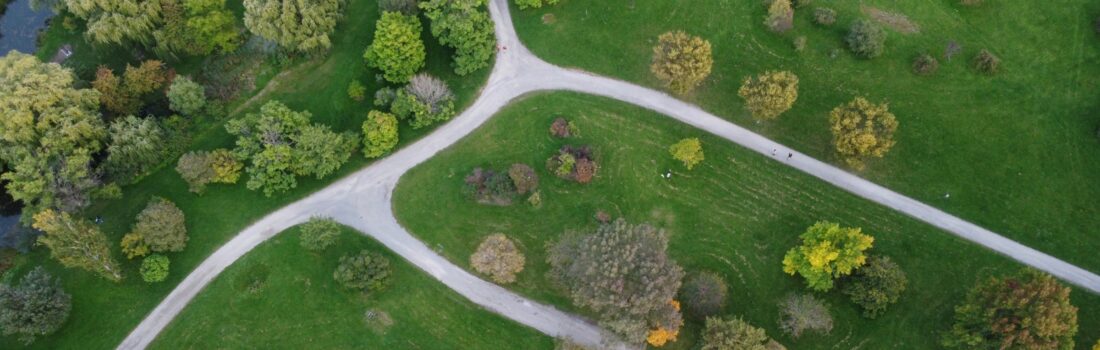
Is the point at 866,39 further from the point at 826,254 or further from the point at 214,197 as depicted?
the point at 214,197

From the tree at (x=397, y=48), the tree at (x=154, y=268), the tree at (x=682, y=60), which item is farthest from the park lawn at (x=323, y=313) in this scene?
the tree at (x=682, y=60)

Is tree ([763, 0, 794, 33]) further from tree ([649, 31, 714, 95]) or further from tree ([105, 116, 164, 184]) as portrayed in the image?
tree ([105, 116, 164, 184])

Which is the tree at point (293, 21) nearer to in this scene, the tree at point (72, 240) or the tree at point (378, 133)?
the tree at point (378, 133)

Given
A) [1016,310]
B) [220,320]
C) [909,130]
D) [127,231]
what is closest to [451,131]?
[220,320]

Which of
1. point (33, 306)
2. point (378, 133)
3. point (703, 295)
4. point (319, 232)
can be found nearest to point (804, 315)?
point (703, 295)

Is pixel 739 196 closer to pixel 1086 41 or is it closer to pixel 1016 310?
pixel 1016 310
